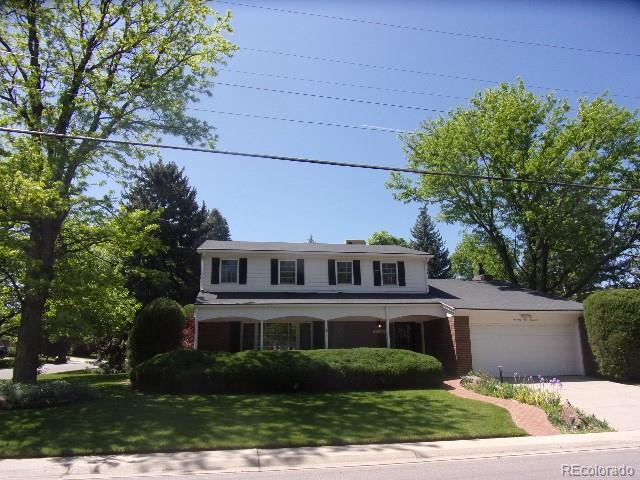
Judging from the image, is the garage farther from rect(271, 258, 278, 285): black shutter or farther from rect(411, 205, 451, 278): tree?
rect(411, 205, 451, 278): tree

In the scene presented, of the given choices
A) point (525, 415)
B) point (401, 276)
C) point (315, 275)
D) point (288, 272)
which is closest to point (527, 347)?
point (401, 276)

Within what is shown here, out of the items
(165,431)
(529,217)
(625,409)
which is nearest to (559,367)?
(625,409)

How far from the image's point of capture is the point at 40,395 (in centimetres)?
1234

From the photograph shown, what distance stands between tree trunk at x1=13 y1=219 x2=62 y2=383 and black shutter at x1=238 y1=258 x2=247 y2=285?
912 centimetres

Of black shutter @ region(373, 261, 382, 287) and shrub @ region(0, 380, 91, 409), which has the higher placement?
black shutter @ region(373, 261, 382, 287)

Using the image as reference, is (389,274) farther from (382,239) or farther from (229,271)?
(382,239)

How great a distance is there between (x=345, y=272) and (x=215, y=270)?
21.9 feet

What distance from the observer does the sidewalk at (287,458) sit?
785 cm

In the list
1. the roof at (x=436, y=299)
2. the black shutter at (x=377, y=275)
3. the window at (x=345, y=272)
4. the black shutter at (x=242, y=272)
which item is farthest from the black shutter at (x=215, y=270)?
the black shutter at (x=377, y=275)

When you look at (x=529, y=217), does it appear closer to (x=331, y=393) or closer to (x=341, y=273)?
(x=341, y=273)

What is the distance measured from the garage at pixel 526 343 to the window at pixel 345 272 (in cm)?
643

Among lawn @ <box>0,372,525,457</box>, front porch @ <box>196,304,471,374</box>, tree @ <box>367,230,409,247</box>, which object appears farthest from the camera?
tree @ <box>367,230,409,247</box>

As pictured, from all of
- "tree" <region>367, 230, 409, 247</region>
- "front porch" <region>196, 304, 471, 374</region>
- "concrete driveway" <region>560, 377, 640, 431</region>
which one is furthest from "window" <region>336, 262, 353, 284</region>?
"tree" <region>367, 230, 409, 247</region>

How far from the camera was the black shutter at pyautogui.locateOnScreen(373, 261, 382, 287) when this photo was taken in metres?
24.7
